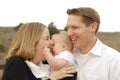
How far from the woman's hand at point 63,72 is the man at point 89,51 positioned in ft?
0.67

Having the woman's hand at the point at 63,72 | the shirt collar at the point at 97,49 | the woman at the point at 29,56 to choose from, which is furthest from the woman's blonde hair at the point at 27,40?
the shirt collar at the point at 97,49

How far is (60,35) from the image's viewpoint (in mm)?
5082

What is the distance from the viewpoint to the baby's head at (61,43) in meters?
5.01

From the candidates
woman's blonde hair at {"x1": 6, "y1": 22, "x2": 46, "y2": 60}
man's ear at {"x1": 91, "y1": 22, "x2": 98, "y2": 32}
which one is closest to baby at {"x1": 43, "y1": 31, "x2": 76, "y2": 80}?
woman's blonde hair at {"x1": 6, "y1": 22, "x2": 46, "y2": 60}

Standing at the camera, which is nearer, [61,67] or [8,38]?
[61,67]

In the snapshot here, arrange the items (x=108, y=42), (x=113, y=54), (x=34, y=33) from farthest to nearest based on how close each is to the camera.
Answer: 1. (x=108, y=42)
2. (x=113, y=54)
3. (x=34, y=33)

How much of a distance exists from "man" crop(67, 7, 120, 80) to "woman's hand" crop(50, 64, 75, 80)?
21cm

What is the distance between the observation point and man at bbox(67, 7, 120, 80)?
4.96 metres

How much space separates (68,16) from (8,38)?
49.9 meters

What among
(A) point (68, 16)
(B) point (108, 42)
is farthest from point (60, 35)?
(B) point (108, 42)

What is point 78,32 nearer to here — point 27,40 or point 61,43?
point 61,43

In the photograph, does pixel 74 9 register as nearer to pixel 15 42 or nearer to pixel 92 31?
pixel 92 31

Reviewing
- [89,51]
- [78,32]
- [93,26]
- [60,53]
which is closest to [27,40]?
[60,53]

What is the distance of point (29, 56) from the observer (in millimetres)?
4660
